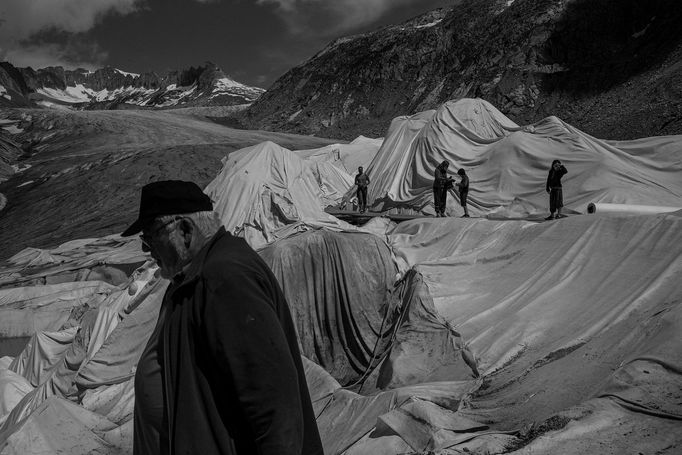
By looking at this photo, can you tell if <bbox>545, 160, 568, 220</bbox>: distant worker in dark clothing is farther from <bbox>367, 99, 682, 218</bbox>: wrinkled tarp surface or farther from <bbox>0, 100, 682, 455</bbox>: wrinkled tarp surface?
<bbox>0, 100, 682, 455</bbox>: wrinkled tarp surface

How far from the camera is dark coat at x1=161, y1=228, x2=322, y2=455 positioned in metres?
1.45

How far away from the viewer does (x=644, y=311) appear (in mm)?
4492

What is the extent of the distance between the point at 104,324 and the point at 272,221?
6151 mm

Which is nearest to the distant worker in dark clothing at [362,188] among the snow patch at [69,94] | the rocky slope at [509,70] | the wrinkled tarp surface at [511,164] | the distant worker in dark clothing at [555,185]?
the wrinkled tarp surface at [511,164]

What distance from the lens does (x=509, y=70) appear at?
3612cm

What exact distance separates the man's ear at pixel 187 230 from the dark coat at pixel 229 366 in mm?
198

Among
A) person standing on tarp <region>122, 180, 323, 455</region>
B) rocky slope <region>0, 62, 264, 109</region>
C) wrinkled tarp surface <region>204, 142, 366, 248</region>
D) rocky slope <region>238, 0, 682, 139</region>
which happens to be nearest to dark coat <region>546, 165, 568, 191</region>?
wrinkled tarp surface <region>204, 142, 366, 248</region>

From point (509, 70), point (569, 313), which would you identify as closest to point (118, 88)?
point (509, 70)

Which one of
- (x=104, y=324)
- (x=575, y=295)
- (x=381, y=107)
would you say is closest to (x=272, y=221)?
(x=104, y=324)

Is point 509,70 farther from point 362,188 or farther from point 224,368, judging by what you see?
point 224,368

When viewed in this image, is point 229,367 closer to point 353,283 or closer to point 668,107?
point 353,283

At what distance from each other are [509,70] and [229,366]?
125 ft

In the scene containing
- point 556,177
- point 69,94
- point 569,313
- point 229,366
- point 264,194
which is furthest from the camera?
point 69,94

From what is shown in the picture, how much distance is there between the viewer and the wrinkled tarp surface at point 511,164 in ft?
35.9
